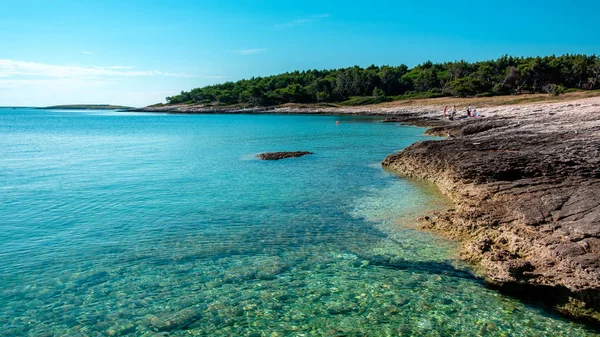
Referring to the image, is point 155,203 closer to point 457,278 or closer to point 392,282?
point 392,282

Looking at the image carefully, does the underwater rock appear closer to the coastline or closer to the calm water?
the calm water

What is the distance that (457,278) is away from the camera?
29.3ft

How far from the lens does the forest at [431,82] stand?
103 metres

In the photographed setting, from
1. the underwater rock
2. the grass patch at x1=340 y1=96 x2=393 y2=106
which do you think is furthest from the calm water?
the grass patch at x1=340 y1=96 x2=393 y2=106

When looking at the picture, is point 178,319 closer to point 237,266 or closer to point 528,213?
→ point 237,266

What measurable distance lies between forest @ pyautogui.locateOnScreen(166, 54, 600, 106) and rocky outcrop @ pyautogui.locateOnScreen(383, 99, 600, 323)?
82.1 m

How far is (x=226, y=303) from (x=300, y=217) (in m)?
6.15

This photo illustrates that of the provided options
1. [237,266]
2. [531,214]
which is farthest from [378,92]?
[237,266]

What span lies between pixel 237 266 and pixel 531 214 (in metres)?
7.75

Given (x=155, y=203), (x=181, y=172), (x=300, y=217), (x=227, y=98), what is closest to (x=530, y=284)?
(x=300, y=217)

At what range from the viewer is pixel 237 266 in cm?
970

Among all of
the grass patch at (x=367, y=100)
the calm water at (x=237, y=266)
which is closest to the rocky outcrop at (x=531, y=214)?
the calm water at (x=237, y=266)

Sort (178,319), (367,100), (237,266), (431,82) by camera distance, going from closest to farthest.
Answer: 1. (178,319)
2. (237,266)
3. (367,100)
4. (431,82)

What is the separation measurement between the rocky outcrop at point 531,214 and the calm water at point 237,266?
59 centimetres
